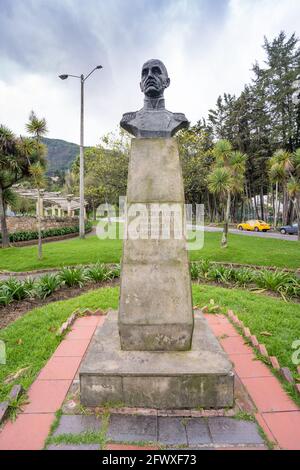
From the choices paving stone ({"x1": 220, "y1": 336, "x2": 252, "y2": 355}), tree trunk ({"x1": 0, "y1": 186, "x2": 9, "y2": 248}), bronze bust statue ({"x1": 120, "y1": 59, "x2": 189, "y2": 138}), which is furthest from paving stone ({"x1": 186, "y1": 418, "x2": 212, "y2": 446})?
tree trunk ({"x1": 0, "y1": 186, "x2": 9, "y2": 248})

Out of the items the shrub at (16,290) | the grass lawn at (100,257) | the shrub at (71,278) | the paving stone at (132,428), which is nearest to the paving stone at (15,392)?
the paving stone at (132,428)

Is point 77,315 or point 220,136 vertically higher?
point 220,136

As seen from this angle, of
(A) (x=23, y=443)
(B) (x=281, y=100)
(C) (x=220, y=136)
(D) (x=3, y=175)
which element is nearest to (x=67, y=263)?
(D) (x=3, y=175)

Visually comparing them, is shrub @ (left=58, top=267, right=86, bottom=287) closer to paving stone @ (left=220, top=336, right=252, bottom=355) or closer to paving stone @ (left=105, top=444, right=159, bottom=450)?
paving stone @ (left=220, top=336, right=252, bottom=355)

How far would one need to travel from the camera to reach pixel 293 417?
8.54 feet

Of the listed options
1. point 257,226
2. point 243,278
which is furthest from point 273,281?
point 257,226

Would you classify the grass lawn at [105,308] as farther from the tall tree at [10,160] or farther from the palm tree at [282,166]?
the palm tree at [282,166]

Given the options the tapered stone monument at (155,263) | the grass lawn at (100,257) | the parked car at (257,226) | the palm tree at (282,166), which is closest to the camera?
the tapered stone monument at (155,263)

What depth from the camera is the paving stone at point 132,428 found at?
2.38 metres

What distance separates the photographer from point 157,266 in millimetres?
3139

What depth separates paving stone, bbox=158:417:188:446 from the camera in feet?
7.69

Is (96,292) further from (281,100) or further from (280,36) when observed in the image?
(280,36)

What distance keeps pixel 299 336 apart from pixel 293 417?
2.00 metres

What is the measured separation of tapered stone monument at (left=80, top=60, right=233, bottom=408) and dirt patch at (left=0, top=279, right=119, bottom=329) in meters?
3.04
